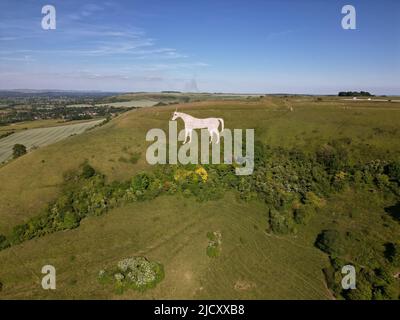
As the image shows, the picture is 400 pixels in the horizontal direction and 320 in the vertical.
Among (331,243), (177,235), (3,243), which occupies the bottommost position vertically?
(331,243)

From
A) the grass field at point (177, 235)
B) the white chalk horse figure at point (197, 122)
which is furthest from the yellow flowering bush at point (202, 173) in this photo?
the white chalk horse figure at point (197, 122)

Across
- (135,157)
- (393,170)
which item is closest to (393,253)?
(393,170)

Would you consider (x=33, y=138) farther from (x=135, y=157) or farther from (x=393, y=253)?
(x=393, y=253)

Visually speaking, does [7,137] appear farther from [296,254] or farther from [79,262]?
[296,254]

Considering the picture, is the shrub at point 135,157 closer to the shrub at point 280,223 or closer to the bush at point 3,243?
the bush at point 3,243

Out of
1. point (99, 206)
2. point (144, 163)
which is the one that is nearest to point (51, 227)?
point (99, 206)
